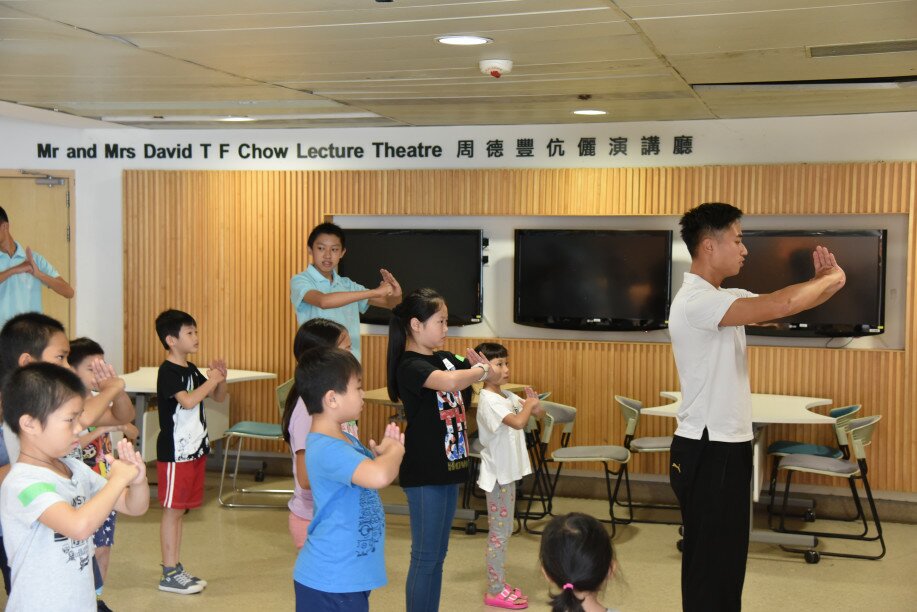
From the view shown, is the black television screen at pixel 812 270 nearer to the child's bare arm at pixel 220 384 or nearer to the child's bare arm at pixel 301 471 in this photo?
the child's bare arm at pixel 220 384

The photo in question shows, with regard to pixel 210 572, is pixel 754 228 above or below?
above

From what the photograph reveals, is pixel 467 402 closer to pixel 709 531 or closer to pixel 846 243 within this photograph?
pixel 709 531

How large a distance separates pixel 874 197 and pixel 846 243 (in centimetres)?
38

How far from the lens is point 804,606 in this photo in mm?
5805

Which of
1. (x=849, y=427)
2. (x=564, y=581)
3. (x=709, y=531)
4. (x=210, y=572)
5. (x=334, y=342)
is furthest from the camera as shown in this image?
(x=849, y=427)

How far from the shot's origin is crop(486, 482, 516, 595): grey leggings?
18.7 feet

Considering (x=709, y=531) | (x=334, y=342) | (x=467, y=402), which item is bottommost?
(x=709, y=531)

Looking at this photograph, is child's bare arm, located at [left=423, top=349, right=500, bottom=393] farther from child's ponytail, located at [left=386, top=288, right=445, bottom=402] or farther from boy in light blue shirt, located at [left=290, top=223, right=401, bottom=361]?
boy in light blue shirt, located at [left=290, top=223, right=401, bottom=361]

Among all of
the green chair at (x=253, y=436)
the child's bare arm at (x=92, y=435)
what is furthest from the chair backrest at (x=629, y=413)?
the child's bare arm at (x=92, y=435)

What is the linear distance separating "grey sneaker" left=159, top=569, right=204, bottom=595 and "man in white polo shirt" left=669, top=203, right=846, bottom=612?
9.54 feet

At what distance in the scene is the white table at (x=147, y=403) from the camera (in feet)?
26.0

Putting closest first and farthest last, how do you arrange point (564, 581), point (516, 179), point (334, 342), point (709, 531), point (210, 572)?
point (564, 581)
point (709, 531)
point (334, 342)
point (210, 572)
point (516, 179)

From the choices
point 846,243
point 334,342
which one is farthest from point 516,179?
point 334,342

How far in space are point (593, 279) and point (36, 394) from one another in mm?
5600
